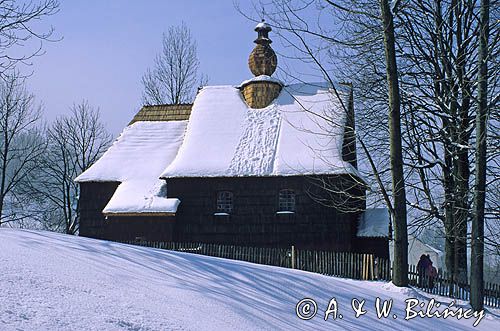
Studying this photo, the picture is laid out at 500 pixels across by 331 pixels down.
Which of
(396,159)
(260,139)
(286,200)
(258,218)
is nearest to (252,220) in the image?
(258,218)

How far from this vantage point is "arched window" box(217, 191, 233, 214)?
23.9m

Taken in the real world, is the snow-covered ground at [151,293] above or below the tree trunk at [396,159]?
below

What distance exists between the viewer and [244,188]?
23516 millimetres

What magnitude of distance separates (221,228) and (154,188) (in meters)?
3.72

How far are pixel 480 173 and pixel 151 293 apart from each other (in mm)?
9392

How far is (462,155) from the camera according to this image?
1759cm

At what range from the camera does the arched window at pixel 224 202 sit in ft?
78.4

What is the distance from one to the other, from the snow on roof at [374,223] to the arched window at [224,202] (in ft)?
19.4

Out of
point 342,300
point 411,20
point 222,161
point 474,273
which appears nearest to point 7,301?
point 342,300

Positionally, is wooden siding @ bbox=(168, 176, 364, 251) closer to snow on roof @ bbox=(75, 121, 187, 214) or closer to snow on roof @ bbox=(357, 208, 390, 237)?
snow on roof @ bbox=(357, 208, 390, 237)

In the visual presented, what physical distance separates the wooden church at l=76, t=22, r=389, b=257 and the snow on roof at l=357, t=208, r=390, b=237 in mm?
49

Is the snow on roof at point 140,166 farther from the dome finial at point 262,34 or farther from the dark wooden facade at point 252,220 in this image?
the dome finial at point 262,34

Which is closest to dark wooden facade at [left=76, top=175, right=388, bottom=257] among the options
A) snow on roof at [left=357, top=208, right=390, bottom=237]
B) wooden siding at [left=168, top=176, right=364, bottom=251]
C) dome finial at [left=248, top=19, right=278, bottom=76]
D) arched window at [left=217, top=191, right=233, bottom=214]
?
wooden siding at [left=168, top=176, right=364, bottom=251]

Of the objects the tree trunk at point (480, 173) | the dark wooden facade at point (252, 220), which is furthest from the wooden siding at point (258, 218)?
the tree trunk at point (480, 173)
